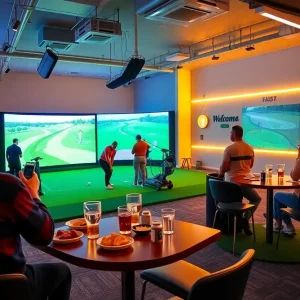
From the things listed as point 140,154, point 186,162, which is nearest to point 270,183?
point 140,154

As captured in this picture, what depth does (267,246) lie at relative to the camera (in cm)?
412

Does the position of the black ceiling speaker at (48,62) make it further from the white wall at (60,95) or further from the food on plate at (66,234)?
the food on plate at (66,234)

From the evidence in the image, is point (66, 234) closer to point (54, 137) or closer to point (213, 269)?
point (213, 269)

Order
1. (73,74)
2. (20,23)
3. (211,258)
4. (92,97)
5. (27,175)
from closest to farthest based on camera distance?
(27,175)
(211,258)
(20,23)
(73,74)
(92,97)

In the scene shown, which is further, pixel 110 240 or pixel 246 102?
pixel 246 102

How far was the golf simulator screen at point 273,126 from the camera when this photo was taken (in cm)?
888

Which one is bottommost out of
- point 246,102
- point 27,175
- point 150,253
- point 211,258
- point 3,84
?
point 211,258

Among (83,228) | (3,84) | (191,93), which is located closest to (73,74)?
(3,84)

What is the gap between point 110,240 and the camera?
1.85 metres

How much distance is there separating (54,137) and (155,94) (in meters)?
4.56

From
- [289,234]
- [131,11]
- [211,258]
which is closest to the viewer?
[211,258]

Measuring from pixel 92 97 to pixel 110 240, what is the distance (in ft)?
43.3

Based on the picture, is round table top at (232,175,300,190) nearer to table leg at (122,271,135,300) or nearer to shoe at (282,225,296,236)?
shoe at (282,225,296,236)

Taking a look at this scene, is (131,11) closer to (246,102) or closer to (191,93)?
(246,102)
